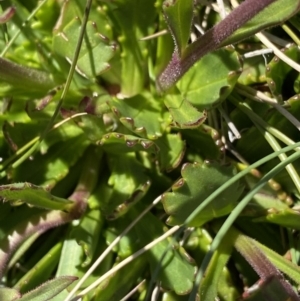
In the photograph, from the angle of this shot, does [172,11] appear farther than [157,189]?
No

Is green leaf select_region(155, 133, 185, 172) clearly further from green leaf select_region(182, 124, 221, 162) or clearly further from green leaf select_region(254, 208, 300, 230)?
green leaf select_region(254, 208, 300, 230)

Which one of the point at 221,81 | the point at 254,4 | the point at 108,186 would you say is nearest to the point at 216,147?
the point at 221,81

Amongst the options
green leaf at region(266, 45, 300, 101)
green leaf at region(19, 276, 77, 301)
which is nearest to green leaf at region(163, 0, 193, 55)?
green leaf at region(266, 45, 300, 101)

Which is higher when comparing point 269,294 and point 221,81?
point 221,81

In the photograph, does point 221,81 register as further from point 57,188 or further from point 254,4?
point 57,188

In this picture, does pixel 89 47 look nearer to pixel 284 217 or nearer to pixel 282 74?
pixel 282 74

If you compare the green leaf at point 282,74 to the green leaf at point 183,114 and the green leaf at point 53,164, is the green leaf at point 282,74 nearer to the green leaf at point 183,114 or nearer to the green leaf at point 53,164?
the green leaf at point 183,114
